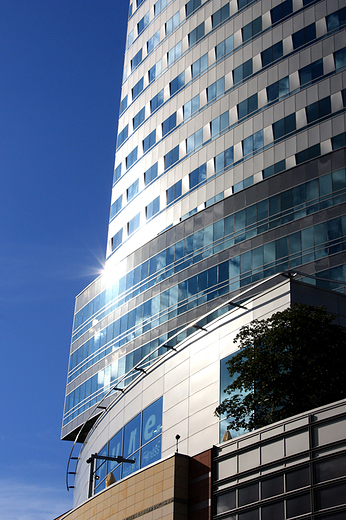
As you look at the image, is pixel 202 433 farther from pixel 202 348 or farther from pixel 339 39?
pixel 339 39

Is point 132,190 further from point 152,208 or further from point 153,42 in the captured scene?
point 153,42

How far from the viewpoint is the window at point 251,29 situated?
69381 millimetres

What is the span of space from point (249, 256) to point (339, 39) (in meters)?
20.1

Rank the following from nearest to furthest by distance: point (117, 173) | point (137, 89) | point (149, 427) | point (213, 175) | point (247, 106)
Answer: point (149, 427) < point (247, 106) < point (213, 175) < point (117, 173) < point (137, 89)

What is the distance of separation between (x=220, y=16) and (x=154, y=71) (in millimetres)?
12421

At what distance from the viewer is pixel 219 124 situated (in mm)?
70125

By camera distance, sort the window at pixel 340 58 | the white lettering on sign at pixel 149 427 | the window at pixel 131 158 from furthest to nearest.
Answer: the window at pixel 131 158
the window at pixel 340 58
the white lettering on sign at pixel 149 427

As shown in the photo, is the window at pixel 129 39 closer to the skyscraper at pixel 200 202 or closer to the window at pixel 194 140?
the skyscraper at pixel 200 202

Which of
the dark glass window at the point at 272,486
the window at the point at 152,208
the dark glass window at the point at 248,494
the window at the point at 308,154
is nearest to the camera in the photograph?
the dark glass window at the point at 272,486

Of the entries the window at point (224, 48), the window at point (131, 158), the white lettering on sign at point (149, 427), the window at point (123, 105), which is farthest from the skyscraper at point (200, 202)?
the window at point (123, 105)

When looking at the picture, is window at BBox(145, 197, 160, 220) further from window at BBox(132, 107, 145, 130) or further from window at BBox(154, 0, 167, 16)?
window at BBox(154, 0, 167, 16)

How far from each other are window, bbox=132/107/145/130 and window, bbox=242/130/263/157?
22049 millimetres

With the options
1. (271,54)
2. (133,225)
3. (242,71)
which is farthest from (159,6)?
(133,225)

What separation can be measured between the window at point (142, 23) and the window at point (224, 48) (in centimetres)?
1987
